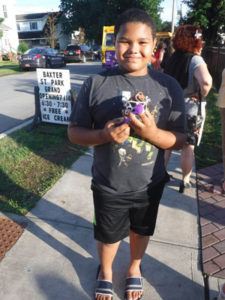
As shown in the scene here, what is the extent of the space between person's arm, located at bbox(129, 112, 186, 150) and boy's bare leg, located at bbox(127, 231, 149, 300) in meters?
0.76

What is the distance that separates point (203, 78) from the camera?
3338 millimetres

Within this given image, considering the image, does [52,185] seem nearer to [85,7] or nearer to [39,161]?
[39,161]

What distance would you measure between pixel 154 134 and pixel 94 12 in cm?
3362

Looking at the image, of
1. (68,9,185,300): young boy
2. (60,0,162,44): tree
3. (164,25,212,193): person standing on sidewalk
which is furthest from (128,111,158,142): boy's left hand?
(60,0,162,44): tree

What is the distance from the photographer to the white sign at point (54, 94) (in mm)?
6070

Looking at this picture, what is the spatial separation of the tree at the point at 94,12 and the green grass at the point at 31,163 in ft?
87.5

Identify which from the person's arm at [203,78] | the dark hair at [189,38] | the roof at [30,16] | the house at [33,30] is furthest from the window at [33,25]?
the person's arm at [203,78]

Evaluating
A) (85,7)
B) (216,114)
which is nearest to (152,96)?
(216,114)

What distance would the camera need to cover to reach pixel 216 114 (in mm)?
7715

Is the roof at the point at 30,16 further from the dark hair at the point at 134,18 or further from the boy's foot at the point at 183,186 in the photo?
the dark hair at the point at 134,18

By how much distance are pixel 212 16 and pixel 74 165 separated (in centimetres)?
1702

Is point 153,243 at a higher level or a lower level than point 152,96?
lower

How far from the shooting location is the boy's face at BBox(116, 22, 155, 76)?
1767 mm

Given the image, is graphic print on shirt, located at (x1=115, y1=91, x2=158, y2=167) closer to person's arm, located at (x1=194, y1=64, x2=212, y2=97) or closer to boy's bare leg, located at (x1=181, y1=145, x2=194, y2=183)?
person's arm, located at (x1=194, y1=64, x2=212, y2=97)
